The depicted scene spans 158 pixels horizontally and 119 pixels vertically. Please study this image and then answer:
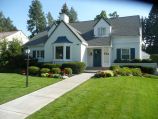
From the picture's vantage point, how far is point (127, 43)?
1101 inches

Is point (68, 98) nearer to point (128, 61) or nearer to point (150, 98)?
point (150, 98)

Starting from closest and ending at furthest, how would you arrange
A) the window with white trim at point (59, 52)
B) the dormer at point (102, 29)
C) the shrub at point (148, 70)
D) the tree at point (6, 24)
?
1. the shrub at point (148, 70)
2. the window with white trim at point (59, 52)
3. the dormer at point (102, 29)
4. the tree at point (6, 24)

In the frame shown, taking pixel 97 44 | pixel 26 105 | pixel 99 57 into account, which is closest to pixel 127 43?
pixel 97 44

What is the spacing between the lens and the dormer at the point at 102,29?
2909cm

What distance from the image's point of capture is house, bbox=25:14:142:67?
27391 mm

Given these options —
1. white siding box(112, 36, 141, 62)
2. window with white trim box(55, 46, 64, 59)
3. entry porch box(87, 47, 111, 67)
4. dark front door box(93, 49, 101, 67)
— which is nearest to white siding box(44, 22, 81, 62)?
window with white trim box(55, 46, 64, 59)

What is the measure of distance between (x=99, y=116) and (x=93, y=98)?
9.34 feet

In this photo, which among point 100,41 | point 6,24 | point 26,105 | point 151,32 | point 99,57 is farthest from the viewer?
point 6,24

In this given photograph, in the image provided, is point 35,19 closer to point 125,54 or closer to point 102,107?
point 125,54

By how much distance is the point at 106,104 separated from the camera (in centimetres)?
910

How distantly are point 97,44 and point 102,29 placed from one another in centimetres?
235

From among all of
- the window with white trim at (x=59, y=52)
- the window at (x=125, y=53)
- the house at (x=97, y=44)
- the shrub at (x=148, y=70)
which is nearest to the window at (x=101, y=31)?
the house at (x=97, y=44)

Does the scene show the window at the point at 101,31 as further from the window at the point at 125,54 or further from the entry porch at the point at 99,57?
the window at the point at 125,54

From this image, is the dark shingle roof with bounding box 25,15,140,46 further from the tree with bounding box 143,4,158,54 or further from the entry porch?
the tree with bounding box 143,4,158,54
